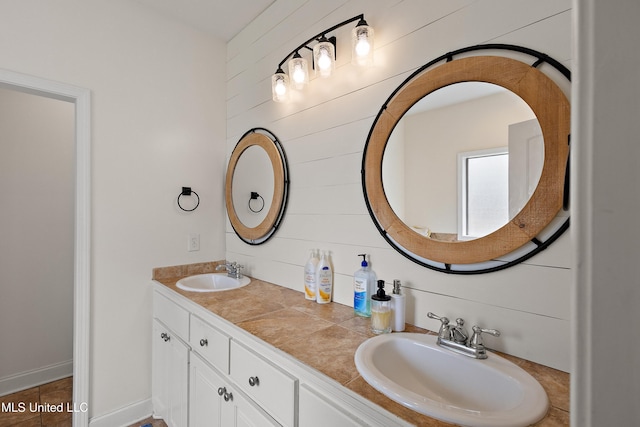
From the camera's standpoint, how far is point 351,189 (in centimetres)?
151

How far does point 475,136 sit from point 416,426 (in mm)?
895

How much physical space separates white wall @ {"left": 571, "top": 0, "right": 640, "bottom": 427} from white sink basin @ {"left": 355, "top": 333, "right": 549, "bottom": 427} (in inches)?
19.4

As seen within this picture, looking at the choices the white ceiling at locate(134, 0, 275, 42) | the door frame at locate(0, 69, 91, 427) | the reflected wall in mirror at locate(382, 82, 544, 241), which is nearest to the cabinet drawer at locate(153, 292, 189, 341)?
the door frame at locate(0, 69, 91, 427)

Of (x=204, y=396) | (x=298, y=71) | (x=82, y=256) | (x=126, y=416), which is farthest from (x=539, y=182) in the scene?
(x=126, y=416)

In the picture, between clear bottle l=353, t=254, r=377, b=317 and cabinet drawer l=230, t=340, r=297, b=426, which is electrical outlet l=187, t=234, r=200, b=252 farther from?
clear bottle l=353, t=254, r=377, b=317

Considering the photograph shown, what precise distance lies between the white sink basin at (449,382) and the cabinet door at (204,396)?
0.73 metres

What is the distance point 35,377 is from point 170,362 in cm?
147

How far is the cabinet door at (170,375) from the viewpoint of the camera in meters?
1.64

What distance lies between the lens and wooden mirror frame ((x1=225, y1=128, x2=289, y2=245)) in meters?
1.89

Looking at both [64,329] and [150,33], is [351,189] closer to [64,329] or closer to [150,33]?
[150,33]

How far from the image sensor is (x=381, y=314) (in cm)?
115

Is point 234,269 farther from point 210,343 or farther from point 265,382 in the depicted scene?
point 265,382

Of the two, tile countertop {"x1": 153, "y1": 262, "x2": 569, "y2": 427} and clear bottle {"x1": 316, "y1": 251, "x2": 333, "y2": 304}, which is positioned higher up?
clear bottle {"x1": 316, "y1": 251, "x2": 333, "y2": 304}

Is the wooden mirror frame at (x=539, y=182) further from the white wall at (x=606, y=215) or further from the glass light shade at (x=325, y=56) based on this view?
the white wall at (x=606, y=215)
